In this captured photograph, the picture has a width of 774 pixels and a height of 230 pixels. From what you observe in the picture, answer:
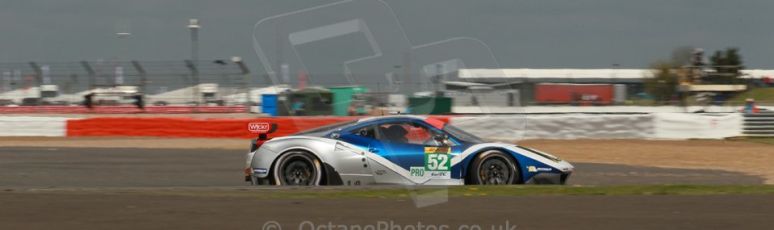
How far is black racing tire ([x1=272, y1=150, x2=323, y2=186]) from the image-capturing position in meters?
10.3

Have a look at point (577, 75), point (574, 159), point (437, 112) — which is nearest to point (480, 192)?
point (574, 159)

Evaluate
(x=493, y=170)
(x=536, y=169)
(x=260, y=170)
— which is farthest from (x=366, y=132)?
(x=536, y=169)

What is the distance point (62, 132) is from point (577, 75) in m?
55.1

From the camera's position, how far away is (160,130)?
80.3 feet

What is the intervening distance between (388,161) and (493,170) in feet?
3.57

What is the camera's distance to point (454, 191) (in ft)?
28.6

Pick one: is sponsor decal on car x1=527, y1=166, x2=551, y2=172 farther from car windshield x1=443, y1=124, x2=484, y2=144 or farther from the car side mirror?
the car side mirror

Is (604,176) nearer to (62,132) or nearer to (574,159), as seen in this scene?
(574,159)

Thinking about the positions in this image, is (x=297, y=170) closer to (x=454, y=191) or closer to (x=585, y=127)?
(x=454, y=191)

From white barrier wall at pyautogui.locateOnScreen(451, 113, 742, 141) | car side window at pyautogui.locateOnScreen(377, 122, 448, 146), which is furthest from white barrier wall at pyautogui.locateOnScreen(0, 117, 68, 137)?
car side window at pyautogui.locateOnScreen(377, 122, 448, 146)

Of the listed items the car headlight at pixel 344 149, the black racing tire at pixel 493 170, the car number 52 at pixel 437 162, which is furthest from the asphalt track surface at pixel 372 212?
the black racing tire at pixel 493 170

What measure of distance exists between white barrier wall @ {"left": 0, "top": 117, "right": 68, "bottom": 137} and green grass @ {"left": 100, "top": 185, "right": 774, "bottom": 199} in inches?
671

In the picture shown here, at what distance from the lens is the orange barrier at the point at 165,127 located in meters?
Answer: 23.6

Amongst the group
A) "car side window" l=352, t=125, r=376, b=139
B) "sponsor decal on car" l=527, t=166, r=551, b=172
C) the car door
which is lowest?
"sponsor decal on car" l=527, t=166, r=551, b=172
